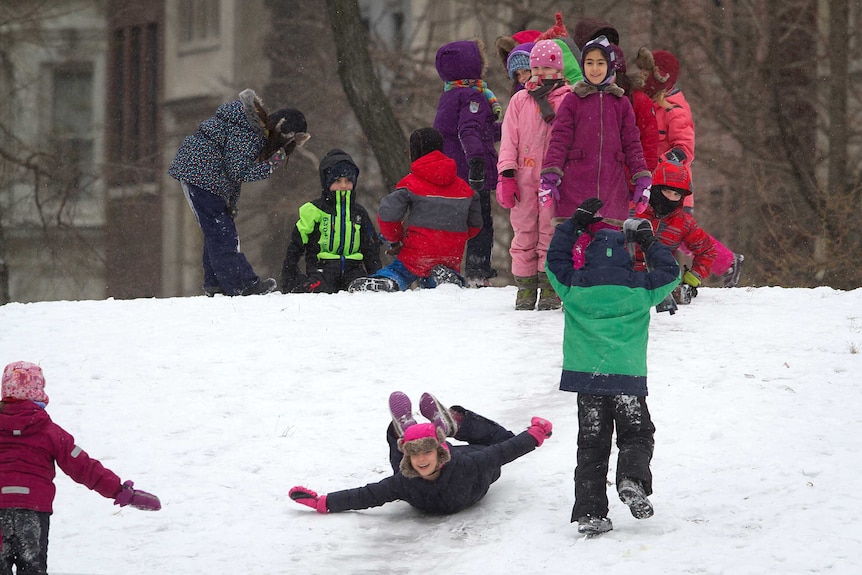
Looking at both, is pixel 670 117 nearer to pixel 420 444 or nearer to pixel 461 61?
pixel 461 61

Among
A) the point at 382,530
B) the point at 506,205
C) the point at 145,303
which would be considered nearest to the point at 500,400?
the point at 382,530

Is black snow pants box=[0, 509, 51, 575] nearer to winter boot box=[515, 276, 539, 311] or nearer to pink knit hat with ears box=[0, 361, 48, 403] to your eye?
pink knit hat with ears box=[0, 361, 48, 403]

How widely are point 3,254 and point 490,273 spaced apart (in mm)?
12604

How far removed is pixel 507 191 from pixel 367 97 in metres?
6.57

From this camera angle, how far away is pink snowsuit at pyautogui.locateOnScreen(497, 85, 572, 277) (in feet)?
35.1

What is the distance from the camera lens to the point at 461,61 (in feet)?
40.4

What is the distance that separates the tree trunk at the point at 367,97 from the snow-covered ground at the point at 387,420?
5.73 m

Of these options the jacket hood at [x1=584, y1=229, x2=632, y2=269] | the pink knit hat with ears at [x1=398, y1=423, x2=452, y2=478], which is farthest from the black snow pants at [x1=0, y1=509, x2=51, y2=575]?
the jacket hood at [x1=584, y1=229, x2=632, y2=269]

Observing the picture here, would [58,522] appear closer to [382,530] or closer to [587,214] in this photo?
[382,530]

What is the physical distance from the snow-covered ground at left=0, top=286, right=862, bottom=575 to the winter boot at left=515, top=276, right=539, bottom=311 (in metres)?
0.18

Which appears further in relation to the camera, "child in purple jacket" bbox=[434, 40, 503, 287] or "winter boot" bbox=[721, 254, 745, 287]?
"child in purple jacket" bbox=[434, 40, 503, 287]

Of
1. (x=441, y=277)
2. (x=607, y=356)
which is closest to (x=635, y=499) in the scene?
(x=607, y=356)

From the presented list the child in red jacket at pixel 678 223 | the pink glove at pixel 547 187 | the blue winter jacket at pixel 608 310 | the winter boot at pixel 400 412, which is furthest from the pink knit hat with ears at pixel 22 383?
the child in red jacket at pixel 678 223

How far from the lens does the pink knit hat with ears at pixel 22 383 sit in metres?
5.70
